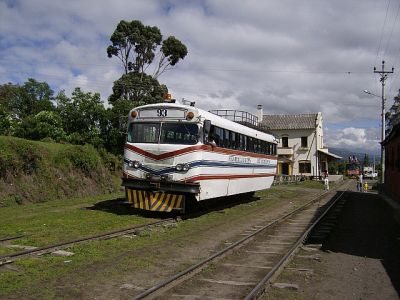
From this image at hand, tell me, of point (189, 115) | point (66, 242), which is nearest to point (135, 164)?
→ point (189, 115)

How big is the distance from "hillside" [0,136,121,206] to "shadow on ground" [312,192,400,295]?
484 inches

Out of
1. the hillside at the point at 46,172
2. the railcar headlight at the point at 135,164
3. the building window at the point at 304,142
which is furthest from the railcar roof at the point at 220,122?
the building window at the point at 304,142

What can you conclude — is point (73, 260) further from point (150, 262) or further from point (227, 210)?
point (227, 210)

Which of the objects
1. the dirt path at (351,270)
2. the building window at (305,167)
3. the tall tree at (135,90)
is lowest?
the dirt path at (351,270)

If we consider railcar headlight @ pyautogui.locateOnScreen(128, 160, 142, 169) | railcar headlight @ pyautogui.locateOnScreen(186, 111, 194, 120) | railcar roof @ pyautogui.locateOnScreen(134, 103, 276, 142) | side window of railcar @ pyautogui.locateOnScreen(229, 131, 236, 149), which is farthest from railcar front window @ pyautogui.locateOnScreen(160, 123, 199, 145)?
side window of railcar @ pyautogui.locateOnScreen(229, 131, 236, 149)

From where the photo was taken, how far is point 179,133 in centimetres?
1455

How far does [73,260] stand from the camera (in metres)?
8.50

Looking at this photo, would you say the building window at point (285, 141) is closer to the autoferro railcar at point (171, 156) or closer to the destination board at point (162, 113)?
the autoferro railcar at point (171, 156)

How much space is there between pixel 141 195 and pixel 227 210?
4869 mm

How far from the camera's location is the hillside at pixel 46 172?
1875cm

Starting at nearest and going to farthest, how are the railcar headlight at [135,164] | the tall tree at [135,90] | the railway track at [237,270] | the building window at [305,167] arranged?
the railway track at [237,270] < the railcar headlight at [135,164] < the tall tree at [135,90] < the building window at [305,167]

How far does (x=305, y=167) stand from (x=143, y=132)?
148 feet

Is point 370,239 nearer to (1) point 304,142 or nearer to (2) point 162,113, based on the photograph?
(2) point 162,113

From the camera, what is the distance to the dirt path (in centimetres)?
715
